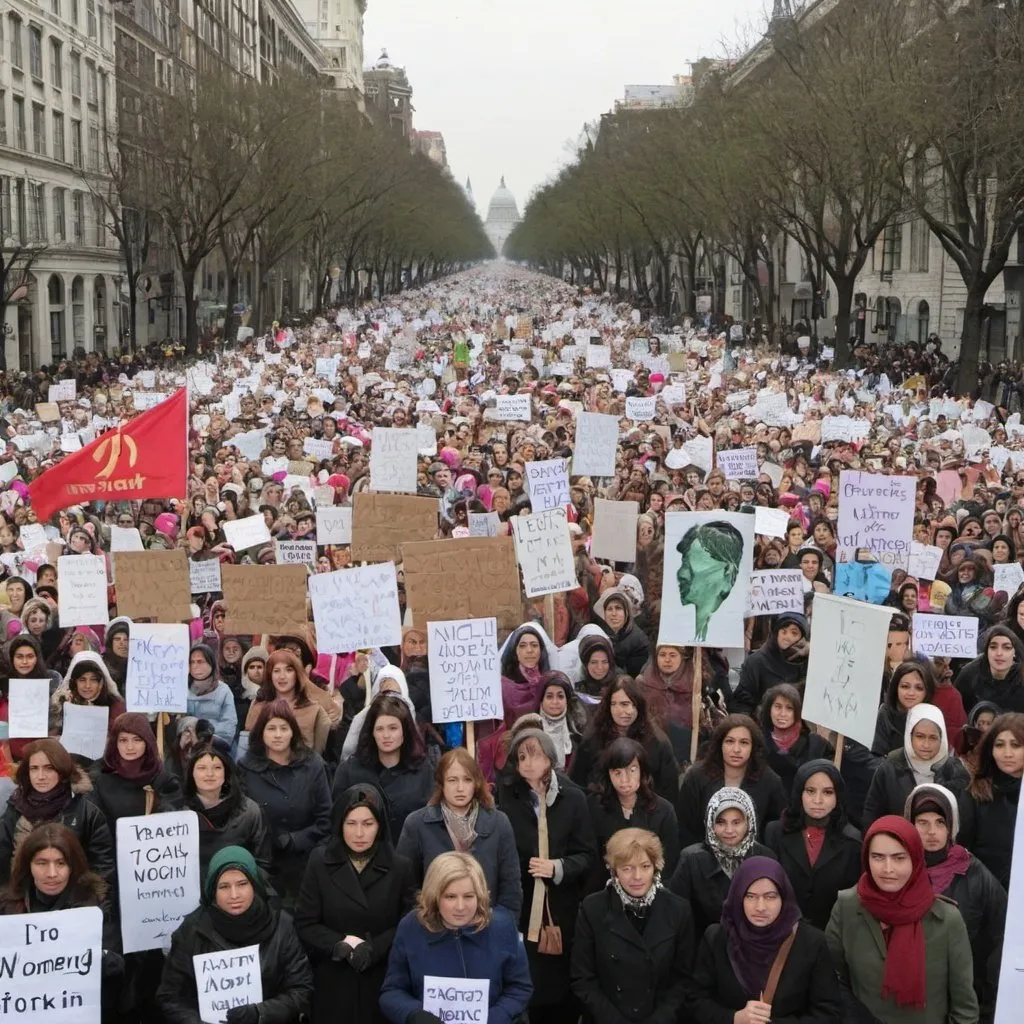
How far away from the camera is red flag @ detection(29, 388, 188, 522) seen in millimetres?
11758

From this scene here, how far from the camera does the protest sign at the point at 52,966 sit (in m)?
5.04

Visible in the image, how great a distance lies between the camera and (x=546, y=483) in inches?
508

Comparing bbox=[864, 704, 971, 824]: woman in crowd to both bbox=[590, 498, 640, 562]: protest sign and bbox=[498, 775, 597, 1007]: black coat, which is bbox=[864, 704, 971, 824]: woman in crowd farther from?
bbox=[590, 498, 640, 562]: protest sign

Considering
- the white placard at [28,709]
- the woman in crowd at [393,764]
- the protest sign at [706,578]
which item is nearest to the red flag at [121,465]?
the white placard at [28,709]

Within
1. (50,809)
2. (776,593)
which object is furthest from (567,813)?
(776,593)

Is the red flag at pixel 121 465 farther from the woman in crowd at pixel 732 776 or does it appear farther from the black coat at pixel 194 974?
the black coat at pixel 194 974

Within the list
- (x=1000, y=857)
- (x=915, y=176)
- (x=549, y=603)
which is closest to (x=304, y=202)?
(x=915, y=176)

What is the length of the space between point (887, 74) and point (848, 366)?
26.6 feet

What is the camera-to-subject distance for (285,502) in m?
14.4

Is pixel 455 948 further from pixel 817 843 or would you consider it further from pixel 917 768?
pixel 917 768

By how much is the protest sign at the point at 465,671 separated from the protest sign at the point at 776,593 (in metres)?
2.79

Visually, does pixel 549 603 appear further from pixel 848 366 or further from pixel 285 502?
pixel 848 366

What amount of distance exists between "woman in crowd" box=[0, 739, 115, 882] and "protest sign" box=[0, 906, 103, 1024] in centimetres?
97

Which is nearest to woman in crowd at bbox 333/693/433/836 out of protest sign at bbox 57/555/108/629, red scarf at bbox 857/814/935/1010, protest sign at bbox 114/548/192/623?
red scarf at bbox 857/814/935/1010
